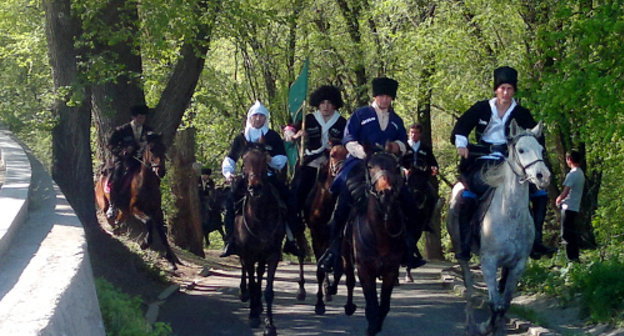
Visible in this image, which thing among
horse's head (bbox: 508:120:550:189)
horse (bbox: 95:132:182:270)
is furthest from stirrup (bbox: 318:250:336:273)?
horse (bbox: 95:132:182:270)

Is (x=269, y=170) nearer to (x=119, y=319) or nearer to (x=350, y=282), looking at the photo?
(x=350, y=282)

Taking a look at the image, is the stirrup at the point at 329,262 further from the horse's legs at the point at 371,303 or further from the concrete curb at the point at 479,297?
the concrete curb at the point at 479,297

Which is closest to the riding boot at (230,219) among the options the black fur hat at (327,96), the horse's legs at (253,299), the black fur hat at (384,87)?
the horse's legs at (253,299)

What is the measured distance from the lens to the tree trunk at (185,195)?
23422 millimetres

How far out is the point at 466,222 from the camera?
11328 millimetres

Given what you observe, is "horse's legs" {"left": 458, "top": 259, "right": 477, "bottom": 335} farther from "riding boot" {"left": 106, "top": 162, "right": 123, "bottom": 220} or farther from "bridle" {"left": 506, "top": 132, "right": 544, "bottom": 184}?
"riding boot" {"left": 106, "top": 162, "right": 123, "bottom": 220}

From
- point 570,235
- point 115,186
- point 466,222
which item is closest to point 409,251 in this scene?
point 466,222

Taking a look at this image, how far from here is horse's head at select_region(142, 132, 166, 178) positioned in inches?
677

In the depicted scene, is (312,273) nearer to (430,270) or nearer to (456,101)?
(430,270)

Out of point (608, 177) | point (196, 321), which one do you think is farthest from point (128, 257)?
point (608, 177)

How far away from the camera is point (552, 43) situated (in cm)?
1969

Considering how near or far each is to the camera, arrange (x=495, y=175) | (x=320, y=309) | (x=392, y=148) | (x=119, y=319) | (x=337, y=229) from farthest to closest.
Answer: (x=320, y=309) < (x=337, y=229) < (x=495, y=175) < (x=392, y=148) < (x=119, y=319)

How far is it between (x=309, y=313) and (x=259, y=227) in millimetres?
2059

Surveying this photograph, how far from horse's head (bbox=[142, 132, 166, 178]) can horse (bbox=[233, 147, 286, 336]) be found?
5.11 m
